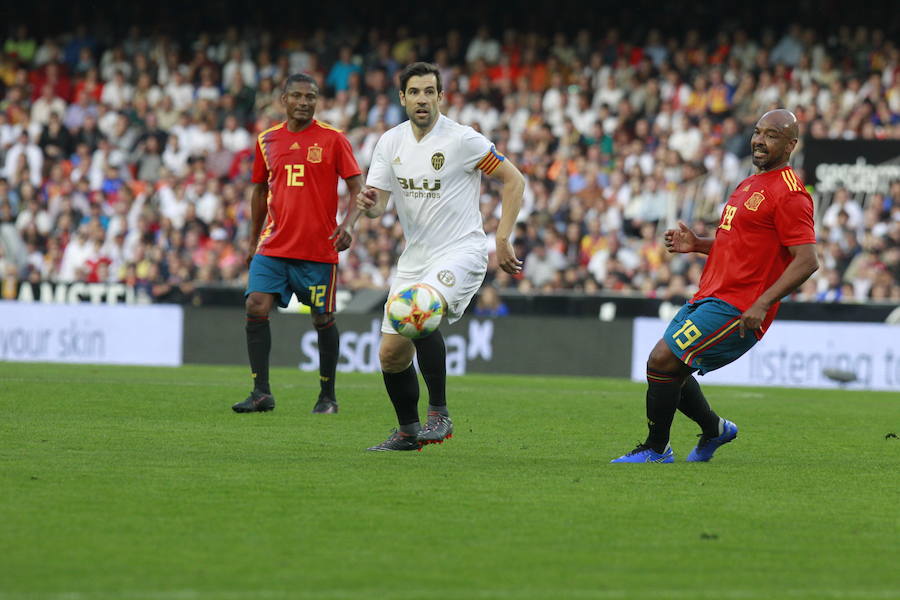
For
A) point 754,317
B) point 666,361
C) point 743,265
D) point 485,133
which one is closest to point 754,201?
point 743,265


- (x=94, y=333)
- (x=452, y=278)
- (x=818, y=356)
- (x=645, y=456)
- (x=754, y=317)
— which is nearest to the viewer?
(x=754, y=317)

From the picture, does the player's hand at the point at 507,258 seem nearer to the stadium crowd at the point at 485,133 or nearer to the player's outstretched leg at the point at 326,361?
the player's outstretched leg at the point at 326,361

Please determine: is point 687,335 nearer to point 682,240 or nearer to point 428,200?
point 682,240

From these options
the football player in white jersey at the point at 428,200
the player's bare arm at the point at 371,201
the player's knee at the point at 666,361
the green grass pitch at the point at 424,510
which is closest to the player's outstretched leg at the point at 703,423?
the green grass pitch at the point at 424,510

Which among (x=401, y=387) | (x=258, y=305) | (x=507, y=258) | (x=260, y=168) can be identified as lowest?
(x=401, y=387)

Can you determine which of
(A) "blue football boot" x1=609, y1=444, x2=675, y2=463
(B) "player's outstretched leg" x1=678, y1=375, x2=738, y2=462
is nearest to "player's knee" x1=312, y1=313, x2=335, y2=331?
(A) "blue football boot" x1=609, y1=444, x2=675, y2=463

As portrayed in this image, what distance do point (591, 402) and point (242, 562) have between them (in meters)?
7.85

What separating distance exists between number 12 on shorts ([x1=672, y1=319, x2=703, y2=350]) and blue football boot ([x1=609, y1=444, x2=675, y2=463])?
0.68m

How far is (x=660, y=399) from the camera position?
761 centimetres

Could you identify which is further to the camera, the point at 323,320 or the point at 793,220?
the point at 323,320

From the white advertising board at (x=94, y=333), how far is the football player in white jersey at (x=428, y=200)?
12.0m

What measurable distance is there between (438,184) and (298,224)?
104 inches

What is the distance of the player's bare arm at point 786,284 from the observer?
7.18 m

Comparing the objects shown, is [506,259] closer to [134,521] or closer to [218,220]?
[134,521]
